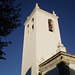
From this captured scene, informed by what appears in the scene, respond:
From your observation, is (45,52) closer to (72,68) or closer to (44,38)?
(44,38)

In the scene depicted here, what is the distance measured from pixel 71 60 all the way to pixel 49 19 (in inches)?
460

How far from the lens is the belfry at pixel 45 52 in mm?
11055

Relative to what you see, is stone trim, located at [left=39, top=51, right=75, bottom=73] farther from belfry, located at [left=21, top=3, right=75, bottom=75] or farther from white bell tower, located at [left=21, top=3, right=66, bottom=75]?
white bell tower, located at [left=21, top=3, right=66, bottom=75]

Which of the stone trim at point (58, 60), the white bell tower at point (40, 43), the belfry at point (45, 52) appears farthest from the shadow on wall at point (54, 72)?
the white bell tower at point (40, 43)

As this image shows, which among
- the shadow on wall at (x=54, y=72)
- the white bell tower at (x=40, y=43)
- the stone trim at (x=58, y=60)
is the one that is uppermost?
the white bell tower at (x=40, y=43)

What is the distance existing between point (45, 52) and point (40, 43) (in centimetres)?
152

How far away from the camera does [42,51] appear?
15266 mm

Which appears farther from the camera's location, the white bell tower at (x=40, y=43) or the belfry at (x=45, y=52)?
the white bell tower at (x=40, y=43)

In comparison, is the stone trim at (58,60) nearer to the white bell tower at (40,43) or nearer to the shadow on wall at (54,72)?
the shadow on wall at (54,72)

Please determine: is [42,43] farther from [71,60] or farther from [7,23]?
[7,23]

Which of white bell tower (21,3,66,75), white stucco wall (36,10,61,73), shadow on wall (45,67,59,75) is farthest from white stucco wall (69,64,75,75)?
white stucco wall (36,10,61,73)

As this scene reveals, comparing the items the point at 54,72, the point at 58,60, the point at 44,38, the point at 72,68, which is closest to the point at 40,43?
the point at 44,38

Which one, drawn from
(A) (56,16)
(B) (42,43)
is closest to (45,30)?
(B) (42,43)

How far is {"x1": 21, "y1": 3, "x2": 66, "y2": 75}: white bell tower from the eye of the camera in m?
14.3
